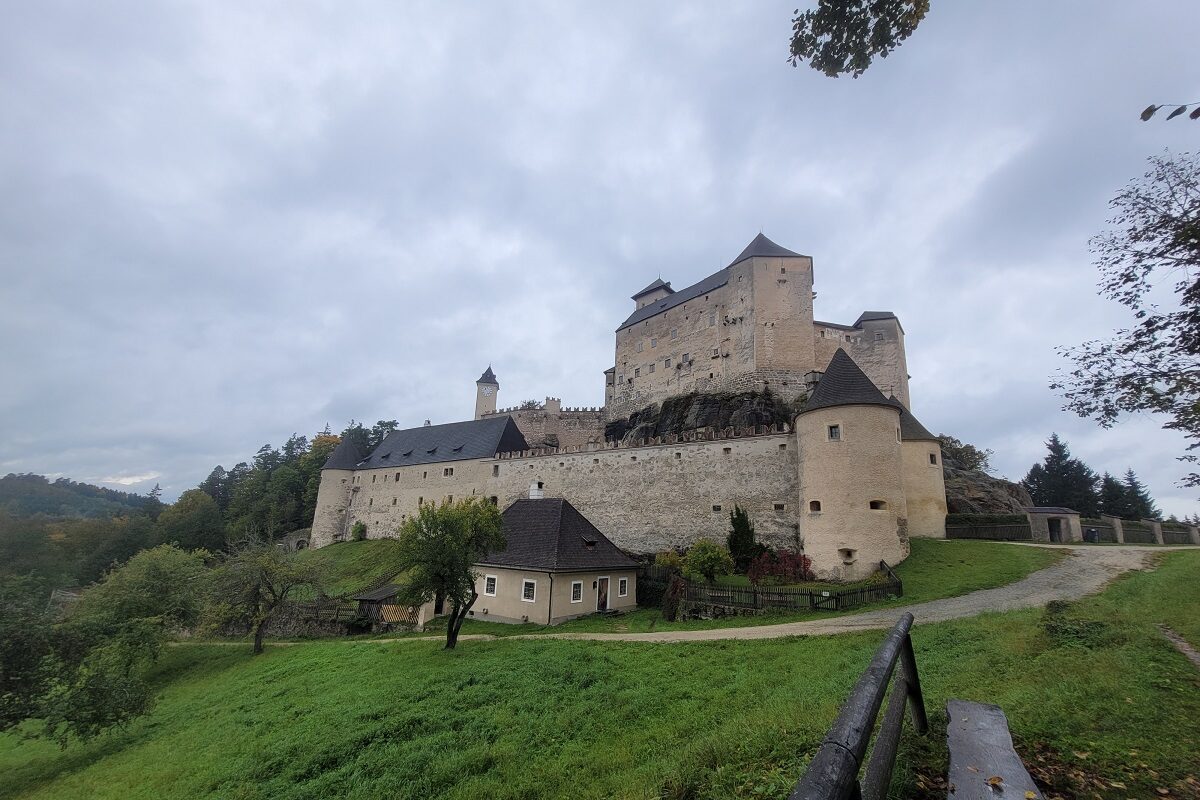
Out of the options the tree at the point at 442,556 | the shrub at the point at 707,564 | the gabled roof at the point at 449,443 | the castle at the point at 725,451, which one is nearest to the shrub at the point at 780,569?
the castle at the point at 725,451

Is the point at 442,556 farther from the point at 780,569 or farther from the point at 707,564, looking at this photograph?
the point at 780,569

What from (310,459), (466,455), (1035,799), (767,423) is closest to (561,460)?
(466,455)

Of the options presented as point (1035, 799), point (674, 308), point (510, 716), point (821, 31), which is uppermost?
point (674, 308)

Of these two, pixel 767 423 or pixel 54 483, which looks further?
pixel 54 483

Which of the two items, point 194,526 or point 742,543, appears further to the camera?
point 194,526

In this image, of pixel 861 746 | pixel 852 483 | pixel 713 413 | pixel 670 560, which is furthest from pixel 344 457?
pixel 861 746

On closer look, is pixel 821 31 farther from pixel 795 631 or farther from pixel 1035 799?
pixel 795 631

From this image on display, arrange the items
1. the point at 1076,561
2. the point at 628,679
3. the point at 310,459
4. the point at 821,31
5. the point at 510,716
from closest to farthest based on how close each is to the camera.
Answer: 1. the point at 821,31
2. the point at 510,716
3. the point at 628,679
4. the point at 1076,561
5. the point at 310,459

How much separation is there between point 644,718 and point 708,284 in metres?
46.3

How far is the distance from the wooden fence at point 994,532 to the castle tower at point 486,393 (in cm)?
5222

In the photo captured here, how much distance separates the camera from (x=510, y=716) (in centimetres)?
955

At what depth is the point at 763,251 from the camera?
44.6 m

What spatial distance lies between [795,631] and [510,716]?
8.69 metres

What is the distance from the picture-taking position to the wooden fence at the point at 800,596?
1788cm
